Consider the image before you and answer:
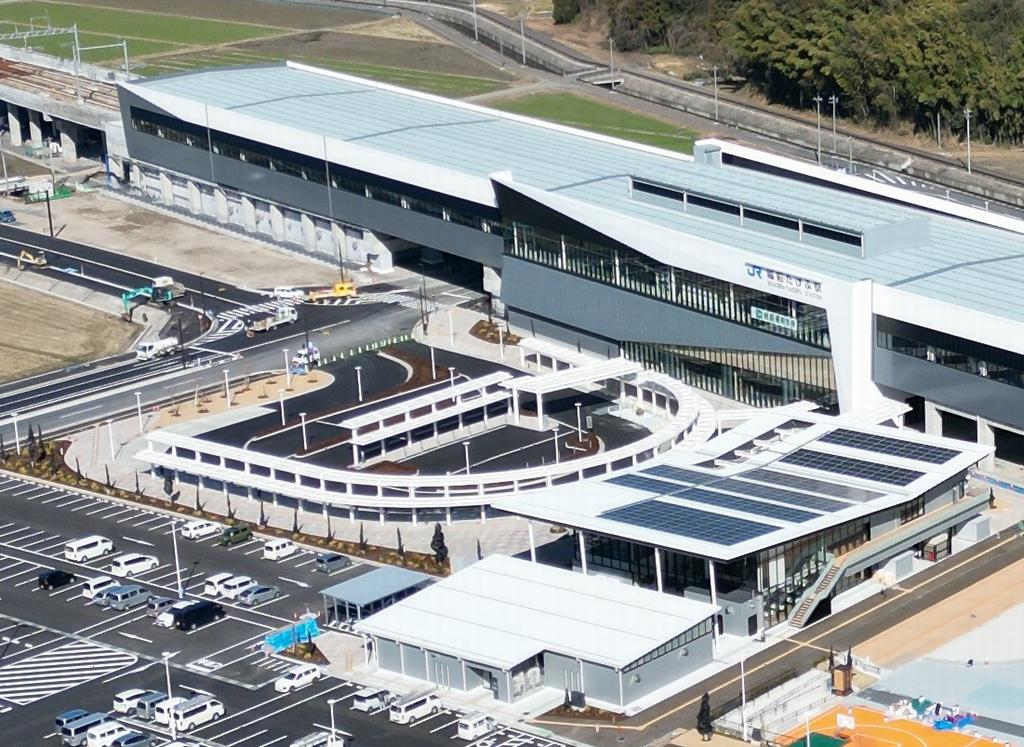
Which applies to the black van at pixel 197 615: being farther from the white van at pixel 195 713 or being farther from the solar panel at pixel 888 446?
the solar panel at pixel 888 446

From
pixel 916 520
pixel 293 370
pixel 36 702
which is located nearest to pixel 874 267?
pixel 916 520

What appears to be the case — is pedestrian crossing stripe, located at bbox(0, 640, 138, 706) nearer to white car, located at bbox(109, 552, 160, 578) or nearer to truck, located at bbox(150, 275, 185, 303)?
white car, located at bbox(109, 552, 160, 578)

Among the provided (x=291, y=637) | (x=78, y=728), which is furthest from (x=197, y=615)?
(x=78, y=728)

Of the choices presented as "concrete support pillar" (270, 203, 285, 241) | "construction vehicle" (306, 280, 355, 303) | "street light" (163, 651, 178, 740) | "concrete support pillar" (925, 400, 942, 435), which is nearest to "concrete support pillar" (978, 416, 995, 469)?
"concrete support pillar" (925, 400, 942, 435)

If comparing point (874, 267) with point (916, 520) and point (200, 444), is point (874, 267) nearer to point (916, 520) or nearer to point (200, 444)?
point (916, 520)

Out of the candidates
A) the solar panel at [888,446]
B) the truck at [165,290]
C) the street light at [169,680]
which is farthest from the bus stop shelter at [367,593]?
the truck at [165,290]

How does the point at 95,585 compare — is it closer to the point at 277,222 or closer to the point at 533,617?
the point at 533,617
